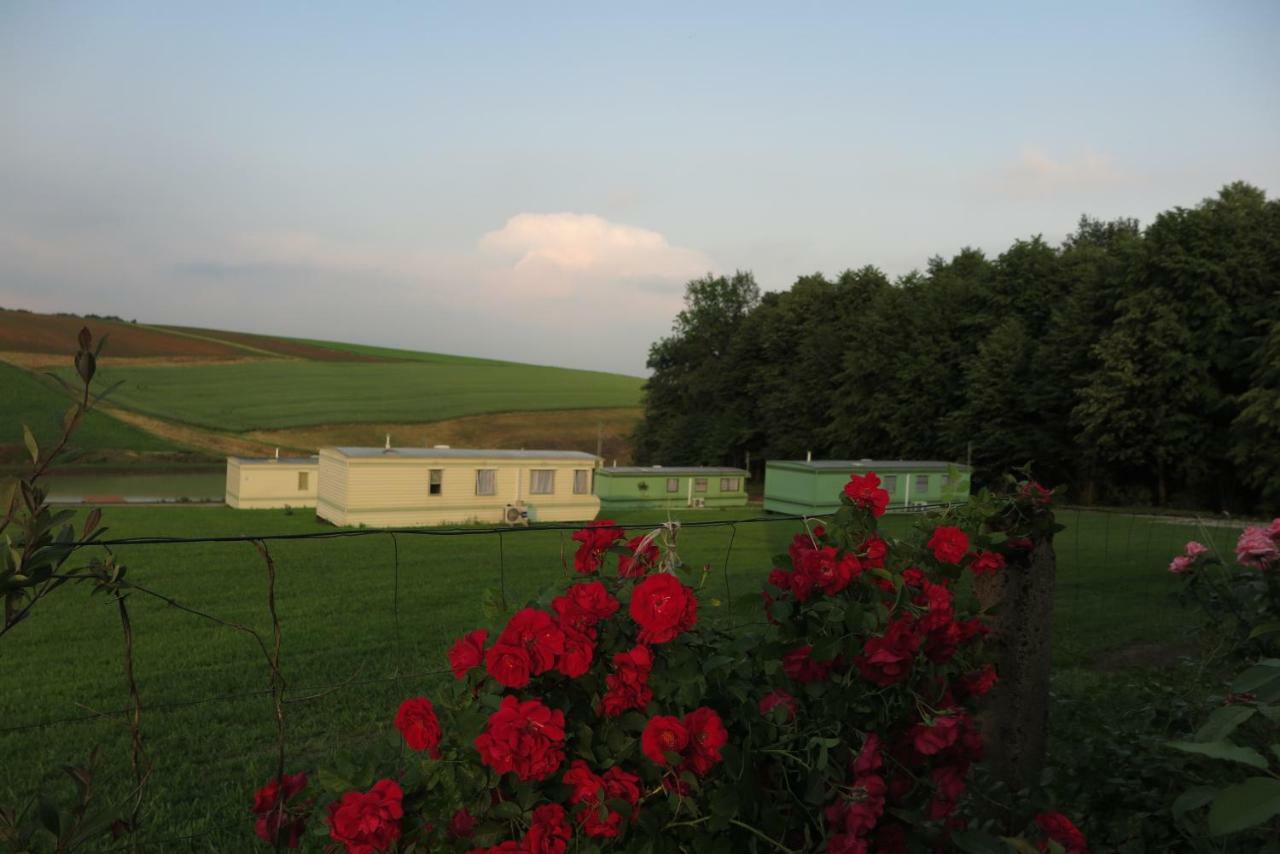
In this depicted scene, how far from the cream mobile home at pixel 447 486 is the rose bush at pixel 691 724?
20.2 metres

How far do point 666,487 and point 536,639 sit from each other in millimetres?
26895

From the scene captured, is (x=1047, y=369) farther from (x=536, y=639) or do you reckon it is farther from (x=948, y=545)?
(x=536, y=639)

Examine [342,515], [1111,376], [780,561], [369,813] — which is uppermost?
[1111,376]

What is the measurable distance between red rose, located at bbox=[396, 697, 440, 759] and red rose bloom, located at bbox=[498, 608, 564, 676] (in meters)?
0.18

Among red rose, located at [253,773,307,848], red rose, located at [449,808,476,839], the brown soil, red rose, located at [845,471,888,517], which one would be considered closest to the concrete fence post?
red rose, located at [845,471,888,517]

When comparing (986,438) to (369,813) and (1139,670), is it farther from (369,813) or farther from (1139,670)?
(369,813)

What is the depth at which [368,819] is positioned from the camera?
1454mm

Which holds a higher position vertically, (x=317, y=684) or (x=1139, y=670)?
(x=1139, y=670)

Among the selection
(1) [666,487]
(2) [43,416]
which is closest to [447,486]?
(1) [666,487]

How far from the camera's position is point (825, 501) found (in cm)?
2512

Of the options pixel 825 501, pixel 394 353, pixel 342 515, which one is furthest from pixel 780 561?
pixel 394 353

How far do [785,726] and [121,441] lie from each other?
169ft

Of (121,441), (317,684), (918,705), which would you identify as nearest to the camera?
(918,705)

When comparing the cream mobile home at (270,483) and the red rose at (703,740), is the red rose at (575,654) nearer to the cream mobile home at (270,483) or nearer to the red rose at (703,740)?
the red rose at (703,740)
